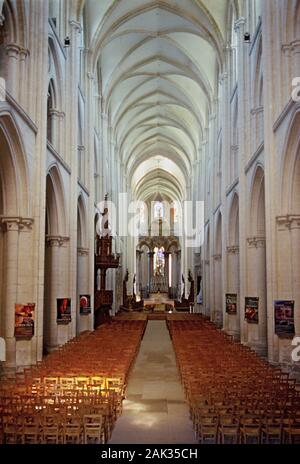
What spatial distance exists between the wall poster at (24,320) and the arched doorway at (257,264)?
9.90 m

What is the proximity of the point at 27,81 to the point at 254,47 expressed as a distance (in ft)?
33.8

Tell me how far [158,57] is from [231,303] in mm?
20334

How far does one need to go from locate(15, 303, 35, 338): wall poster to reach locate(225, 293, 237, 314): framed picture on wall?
1243 centimetres

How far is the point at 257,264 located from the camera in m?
22.6

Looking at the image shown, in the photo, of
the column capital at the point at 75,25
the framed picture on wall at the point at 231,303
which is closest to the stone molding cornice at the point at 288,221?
the framed picture on wall at the point at 231,303

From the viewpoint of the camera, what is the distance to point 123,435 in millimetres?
10086

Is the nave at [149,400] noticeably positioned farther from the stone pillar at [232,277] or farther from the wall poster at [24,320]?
the stone pillar at [232,277]

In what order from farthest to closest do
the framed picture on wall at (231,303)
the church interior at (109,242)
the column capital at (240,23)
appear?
1. the framed picture on wall at (231,303)
2. the column capital at (240,23)
3. the church interior at (109,242)

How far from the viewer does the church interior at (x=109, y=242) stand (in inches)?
406

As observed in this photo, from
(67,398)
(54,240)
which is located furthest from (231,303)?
(67,398)

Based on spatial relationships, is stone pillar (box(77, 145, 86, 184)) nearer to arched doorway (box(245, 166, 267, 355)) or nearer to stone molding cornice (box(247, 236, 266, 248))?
arched doorway (box(245, 166, 267, 355))

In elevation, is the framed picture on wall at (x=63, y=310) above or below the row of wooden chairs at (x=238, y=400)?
above
